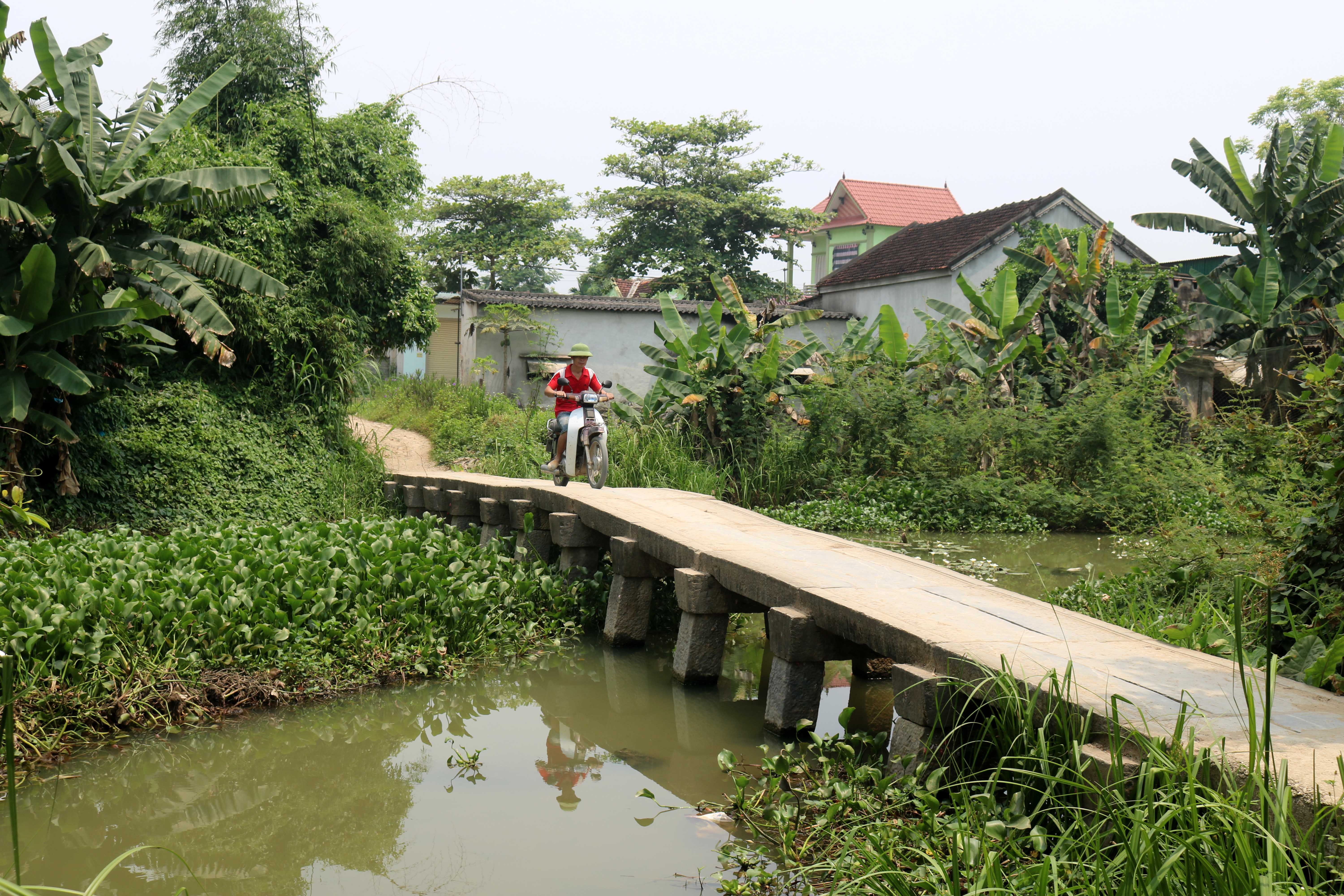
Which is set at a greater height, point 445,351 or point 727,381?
point 445,351

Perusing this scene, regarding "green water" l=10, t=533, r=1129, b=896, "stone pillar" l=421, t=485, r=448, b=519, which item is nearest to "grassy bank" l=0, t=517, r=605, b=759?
"green water" l=10, t=533, r=1129, b=896

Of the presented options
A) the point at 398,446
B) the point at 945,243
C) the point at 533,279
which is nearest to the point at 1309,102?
the point at 945,243

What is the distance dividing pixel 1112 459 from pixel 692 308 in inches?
497

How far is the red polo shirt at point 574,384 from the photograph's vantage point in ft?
32.2

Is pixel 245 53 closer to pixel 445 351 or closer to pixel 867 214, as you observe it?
pixel 445 351

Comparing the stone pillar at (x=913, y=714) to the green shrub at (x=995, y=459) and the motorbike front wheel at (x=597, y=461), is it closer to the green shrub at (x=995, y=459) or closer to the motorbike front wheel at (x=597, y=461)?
the motorbike front wheel at (x=597, y=461)

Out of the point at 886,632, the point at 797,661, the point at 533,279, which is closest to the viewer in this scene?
the point at 886,632

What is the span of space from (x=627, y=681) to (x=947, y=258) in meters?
19.2

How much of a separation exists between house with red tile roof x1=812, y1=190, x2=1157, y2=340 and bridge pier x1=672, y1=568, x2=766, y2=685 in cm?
1693

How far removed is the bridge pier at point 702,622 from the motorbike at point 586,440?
319cm

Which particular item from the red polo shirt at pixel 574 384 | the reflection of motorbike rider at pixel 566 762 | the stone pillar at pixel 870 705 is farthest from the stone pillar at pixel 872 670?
the red polo shirt at pixel 574 384

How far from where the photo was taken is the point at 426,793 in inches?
195

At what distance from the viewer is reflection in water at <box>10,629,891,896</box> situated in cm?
411

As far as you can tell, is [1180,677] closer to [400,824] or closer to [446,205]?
[400,824]
